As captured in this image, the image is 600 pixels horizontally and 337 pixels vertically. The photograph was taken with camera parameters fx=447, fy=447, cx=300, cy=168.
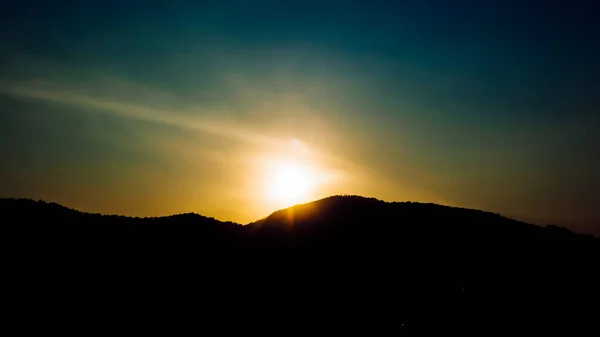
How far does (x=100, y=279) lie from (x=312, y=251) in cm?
1471

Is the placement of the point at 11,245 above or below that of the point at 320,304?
above

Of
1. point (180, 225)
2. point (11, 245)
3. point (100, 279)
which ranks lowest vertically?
point (100, 279)

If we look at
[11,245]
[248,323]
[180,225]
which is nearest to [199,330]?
[248,323]

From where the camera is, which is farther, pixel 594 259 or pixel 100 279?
pixel 594 259

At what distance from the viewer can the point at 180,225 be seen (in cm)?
3712

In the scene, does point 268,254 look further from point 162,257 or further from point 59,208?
point 59,208

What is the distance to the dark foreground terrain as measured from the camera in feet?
89.6

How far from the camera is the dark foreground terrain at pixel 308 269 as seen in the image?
2730 centimetres

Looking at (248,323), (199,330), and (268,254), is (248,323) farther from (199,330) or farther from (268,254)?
(268,254)

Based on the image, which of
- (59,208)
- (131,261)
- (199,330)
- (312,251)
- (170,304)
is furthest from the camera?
(59,208)

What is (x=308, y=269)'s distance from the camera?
105 feet

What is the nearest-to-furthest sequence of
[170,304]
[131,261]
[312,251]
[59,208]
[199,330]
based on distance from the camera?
[199,330] → [170,304] → [131,261] → [312,251] → [59,208]

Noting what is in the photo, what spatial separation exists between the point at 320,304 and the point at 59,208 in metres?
22.5

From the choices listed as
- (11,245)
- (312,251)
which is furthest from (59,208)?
(312,251)
